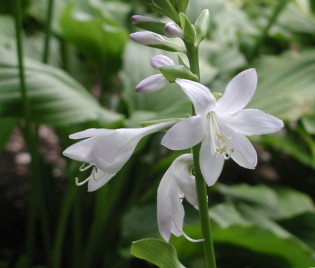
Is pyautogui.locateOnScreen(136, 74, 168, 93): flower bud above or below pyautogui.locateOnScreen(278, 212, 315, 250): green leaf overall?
above

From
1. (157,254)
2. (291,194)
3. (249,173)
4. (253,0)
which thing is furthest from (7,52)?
(253,0)

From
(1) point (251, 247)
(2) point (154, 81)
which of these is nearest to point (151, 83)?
(2) point (154, 81)

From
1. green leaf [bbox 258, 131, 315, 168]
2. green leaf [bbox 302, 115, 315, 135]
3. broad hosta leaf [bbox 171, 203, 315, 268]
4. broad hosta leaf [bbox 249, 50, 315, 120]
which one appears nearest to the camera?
broad hosta leaf [bbox 171, 203, 315, 268]

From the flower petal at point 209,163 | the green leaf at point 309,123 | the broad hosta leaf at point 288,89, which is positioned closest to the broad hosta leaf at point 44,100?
the broad hosta leaf at point 288,89

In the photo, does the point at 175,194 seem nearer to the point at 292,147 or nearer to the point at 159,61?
the point at 159,61

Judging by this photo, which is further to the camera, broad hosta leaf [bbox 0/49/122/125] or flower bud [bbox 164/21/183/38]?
broad hosta leaf [bbox 0/49/122/125]

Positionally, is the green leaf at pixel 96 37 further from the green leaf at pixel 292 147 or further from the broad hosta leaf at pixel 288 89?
the green leaf at pixel 292 147

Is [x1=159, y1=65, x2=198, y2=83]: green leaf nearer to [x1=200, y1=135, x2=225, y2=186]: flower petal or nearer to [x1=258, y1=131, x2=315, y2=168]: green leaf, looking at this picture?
[x1=200, y1=135, x2=225, y2=186]: flower petal

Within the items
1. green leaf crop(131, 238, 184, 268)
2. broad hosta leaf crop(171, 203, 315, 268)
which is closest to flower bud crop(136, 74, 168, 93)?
green leaf crop(131, 238, 184, 268)
